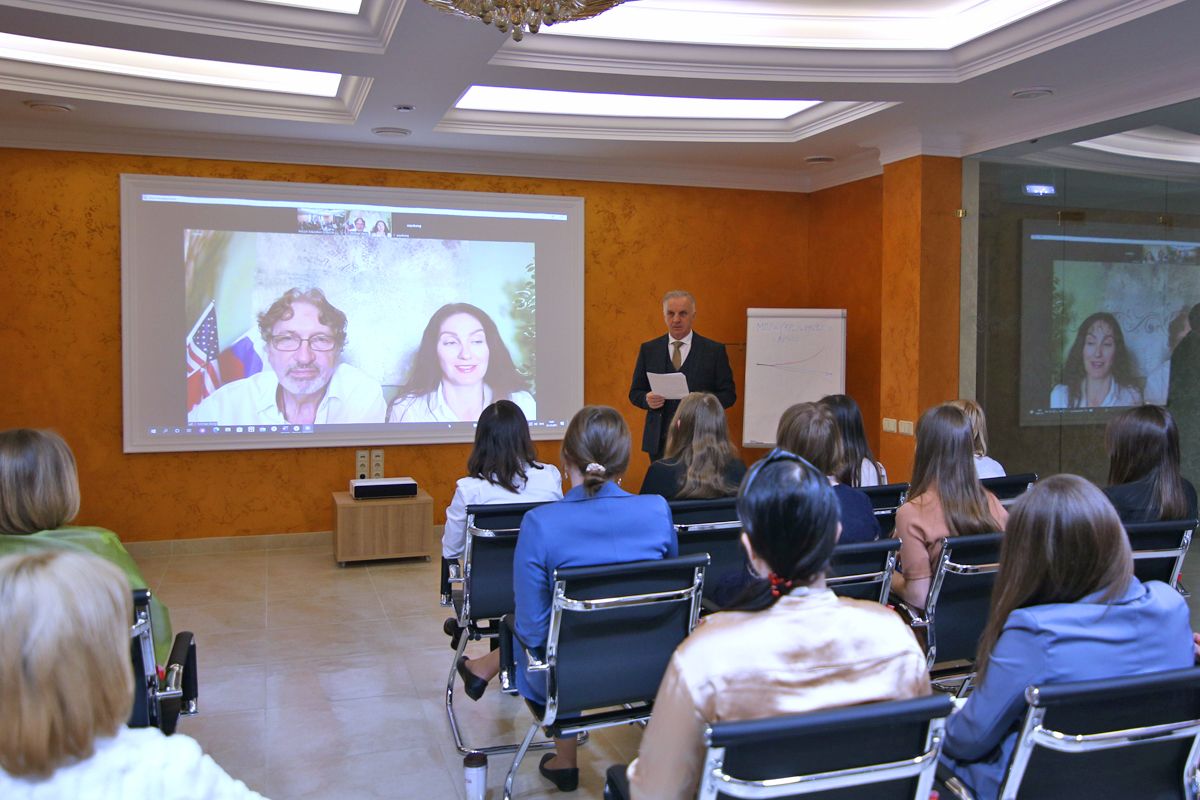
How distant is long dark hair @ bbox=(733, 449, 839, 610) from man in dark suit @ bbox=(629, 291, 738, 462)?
4253 millimetres

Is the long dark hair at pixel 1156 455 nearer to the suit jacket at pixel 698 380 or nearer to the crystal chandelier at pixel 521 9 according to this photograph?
the crystal chandelier at pixel 521 9

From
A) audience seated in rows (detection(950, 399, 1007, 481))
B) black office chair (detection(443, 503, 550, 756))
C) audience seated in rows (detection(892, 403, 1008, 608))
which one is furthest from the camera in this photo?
audience seated in rows (detection(950, 399, 1007, 481))

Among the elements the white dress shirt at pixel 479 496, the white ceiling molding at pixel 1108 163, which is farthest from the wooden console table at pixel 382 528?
the white ceiling molding at pixel 1108 163

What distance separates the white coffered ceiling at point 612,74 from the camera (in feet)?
13.2

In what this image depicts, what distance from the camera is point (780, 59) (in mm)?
4625

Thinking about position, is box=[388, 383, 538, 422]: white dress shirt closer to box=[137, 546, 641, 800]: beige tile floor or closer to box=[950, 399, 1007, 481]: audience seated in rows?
box=[137, 546, 641, 800]: beige tile floor

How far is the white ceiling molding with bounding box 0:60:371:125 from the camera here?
504 centimetres

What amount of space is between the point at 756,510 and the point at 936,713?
40 cm

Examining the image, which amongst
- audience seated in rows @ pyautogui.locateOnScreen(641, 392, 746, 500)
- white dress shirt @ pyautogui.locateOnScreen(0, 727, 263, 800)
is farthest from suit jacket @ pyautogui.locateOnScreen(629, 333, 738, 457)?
white dress shirt @ pyautogui.locateOnScreen(0, 727, 263, 800)

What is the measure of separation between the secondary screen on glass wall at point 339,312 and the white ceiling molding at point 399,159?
196mm

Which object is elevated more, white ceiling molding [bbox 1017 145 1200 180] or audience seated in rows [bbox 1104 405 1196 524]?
white ceiling molding [bbox 1017 145 1200 180]

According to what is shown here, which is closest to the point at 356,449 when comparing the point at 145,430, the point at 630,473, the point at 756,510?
the point at 145,430

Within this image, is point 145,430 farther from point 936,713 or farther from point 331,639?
point 936,713

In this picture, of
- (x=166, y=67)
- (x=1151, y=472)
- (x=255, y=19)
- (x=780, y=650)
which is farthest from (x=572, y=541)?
(x=166, y=67)
